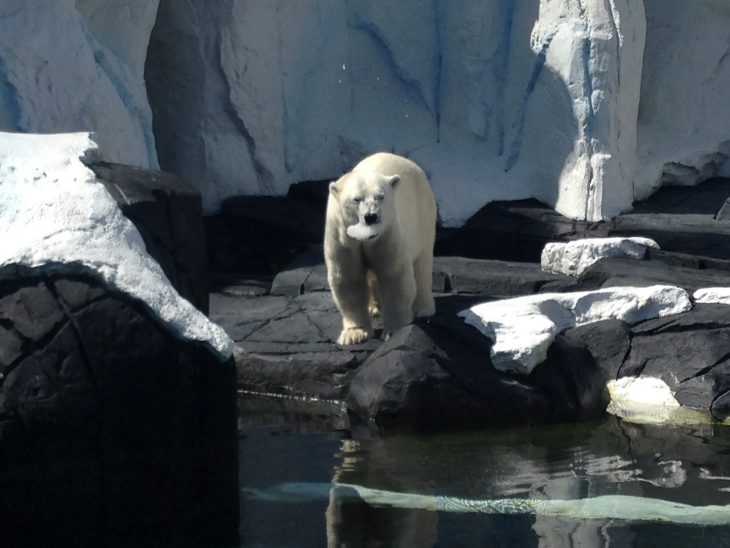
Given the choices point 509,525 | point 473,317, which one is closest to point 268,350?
point 473,317

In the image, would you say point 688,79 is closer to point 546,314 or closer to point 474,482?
point 546,314

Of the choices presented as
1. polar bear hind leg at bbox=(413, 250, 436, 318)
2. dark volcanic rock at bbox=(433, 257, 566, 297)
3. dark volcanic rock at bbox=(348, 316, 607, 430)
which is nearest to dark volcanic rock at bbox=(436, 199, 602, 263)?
dark volcanic rock at bbox=(433, 257, 566, 297)

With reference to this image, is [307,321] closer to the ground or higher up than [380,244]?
closer to the ground

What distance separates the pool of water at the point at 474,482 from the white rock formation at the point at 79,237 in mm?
784

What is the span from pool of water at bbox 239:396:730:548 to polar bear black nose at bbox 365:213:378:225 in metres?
0.97

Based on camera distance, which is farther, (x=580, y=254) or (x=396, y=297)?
(x=580, y=254)

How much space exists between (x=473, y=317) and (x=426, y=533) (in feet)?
7.98

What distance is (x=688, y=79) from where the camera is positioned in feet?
37.6

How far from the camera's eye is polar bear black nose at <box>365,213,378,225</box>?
18.3ft

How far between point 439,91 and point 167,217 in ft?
22.6

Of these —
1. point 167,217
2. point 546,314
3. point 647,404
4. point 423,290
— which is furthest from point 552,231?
point 167,217

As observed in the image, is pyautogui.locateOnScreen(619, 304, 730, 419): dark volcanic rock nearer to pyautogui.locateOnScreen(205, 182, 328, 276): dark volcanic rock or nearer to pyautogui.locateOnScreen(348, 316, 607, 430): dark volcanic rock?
pyautogui.locateOnScreen(348, 316, 607, 430): dark volcanic rock

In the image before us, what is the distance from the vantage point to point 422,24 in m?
10.7

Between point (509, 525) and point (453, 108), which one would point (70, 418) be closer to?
point (509, 525)
